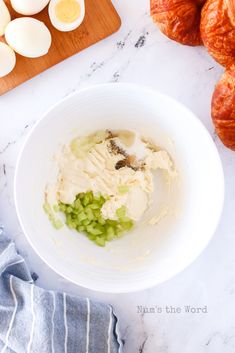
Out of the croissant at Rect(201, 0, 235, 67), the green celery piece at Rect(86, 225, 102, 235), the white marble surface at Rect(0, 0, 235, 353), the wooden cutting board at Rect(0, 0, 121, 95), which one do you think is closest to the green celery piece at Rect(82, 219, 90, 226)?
the green celery piece at Rect(86, 225, 102, 235)

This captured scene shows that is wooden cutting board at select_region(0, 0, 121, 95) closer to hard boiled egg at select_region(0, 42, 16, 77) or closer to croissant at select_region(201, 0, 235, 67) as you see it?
hard boiled egg at select_region(0, 42, 16, 77)

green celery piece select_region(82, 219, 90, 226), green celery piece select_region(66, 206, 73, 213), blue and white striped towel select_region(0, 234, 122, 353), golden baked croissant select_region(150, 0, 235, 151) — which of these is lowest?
blue and white striped towel select_region(0, 234, 122, 353)

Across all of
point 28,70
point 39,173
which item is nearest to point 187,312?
point 39,173

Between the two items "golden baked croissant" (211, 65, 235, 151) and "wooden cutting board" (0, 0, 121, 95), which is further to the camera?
"wooden cutting board" (0, 0, 121, 95)

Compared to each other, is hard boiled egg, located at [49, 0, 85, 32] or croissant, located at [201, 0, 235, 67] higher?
hard boiled egg, located at [49, 0, 85, 32]

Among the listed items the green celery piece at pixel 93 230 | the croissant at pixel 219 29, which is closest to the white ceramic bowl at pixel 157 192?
the green celery piece at pixel 93 230

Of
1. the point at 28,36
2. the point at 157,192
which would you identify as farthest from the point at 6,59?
the point at 157,192
